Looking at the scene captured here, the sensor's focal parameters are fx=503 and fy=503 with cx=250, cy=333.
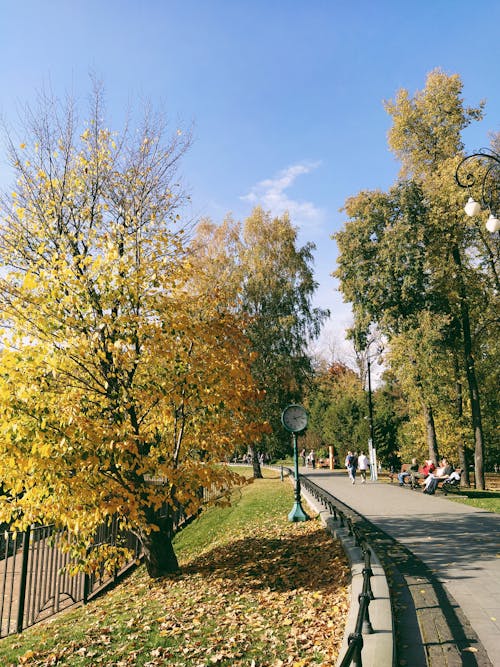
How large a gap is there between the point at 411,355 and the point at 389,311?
2.71 meters

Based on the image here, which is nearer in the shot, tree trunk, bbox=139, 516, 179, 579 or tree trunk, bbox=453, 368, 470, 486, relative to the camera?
tree trunk, bbox=139, 516, 179, 579

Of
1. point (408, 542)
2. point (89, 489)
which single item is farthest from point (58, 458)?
point (408, 542)

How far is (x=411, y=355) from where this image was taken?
81.8 ft

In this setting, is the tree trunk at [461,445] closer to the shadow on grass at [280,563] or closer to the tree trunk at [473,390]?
the tree trunk at [473,390]

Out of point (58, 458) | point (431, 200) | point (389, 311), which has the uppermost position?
point (431, 200)

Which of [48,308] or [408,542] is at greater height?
[48,308]

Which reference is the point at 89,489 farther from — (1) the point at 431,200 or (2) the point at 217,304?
(1) the point at 431,200

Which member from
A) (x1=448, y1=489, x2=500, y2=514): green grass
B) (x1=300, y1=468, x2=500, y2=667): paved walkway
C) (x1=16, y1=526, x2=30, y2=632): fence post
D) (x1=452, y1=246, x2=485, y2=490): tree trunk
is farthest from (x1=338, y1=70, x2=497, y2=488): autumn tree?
(x1=16, y1=526, x2=30, y2=632): fence post

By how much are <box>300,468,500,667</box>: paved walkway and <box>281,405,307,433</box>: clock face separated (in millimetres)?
2922

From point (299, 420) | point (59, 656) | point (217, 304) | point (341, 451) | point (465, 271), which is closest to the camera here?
point (59, 656)

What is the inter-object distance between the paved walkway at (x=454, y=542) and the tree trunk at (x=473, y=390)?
455cm

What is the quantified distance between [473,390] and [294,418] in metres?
12.4

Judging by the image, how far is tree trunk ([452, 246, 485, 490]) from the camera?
72.2 ft

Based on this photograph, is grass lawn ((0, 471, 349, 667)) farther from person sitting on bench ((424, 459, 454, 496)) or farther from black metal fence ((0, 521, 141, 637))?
person sitting on bench ((424, 459, 454, 496))
